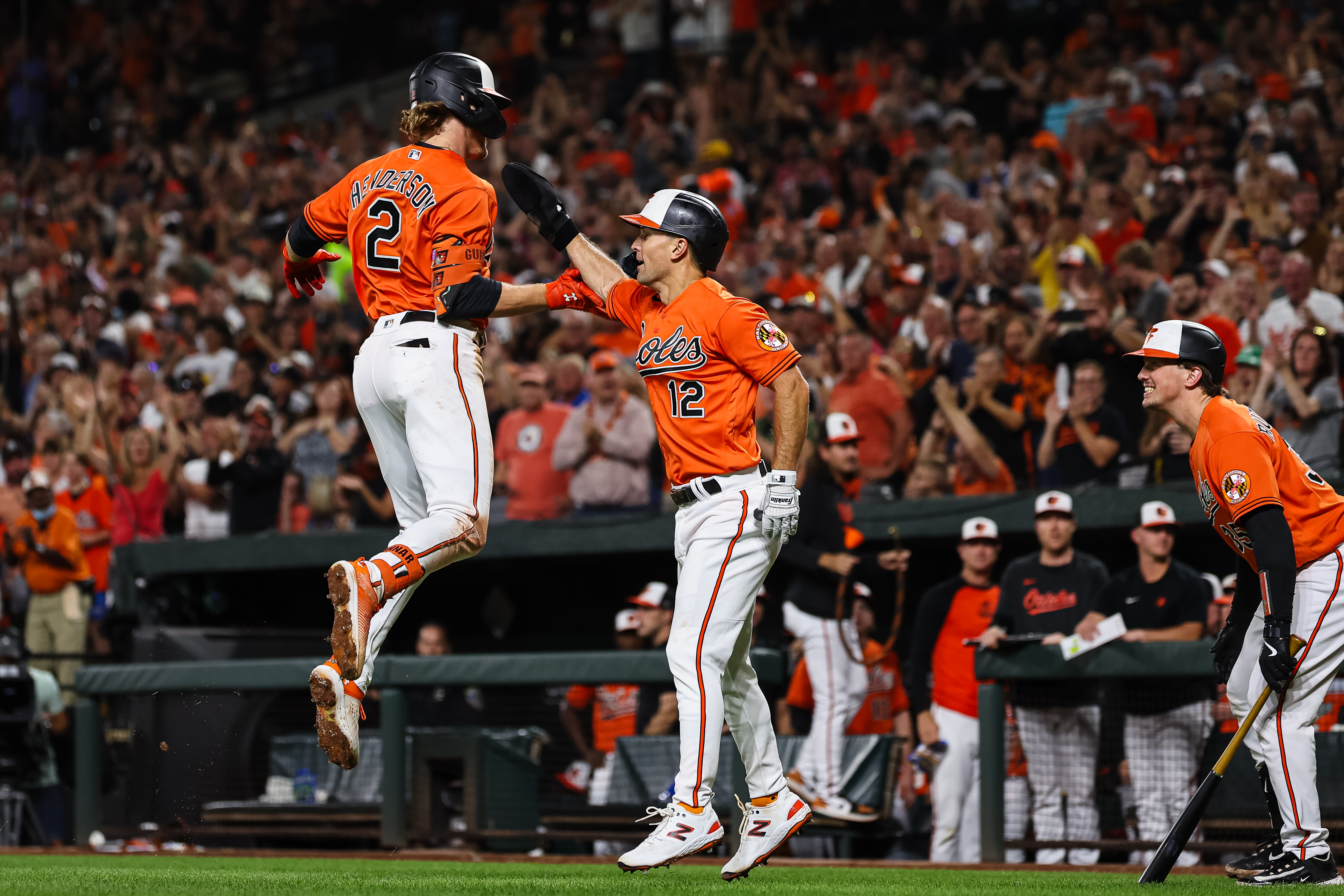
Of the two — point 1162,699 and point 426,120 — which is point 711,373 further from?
point 1162,699

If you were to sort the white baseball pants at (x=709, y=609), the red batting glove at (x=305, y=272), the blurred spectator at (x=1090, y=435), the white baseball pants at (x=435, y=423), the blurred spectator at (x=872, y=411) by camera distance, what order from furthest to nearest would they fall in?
the blurred spectator at (x=872, y=411)
the blurred spectator at (x=1090, y=435)
the red batting glove at (x=305, y=272)
the white baseball pants at (x=435, y=423)
the white baseball pants at (x=709, y=609)

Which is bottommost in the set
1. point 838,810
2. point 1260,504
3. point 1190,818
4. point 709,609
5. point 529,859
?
point 529,859

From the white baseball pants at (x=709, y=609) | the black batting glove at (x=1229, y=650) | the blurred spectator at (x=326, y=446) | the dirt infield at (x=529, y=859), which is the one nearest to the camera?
the white baseball pants at (x=709, y=609)

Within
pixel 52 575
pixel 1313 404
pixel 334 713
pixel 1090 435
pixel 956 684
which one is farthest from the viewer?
pixel 52 575

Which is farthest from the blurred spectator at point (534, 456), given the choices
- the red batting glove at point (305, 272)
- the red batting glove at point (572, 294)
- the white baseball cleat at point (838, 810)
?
the red batting glove at point (572, 294)

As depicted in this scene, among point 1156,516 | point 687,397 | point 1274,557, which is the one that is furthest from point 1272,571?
point 1156,516

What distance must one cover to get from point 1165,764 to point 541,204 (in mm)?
4039

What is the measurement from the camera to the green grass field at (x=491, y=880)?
5273 mm

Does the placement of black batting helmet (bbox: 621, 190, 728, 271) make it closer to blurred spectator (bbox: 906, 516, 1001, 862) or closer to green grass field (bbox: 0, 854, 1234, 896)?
green grass field (bbox: 0, 854, 1234, 896)

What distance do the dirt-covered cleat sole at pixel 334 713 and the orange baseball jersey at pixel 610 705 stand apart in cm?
397

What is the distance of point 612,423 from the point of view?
36.0 feet

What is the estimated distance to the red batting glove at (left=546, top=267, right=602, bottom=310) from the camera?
19.5 feet

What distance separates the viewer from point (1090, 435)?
9.66m

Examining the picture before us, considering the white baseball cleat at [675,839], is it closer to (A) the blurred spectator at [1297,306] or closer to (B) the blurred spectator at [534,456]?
(A) the blurred spectator at [1297,306]
